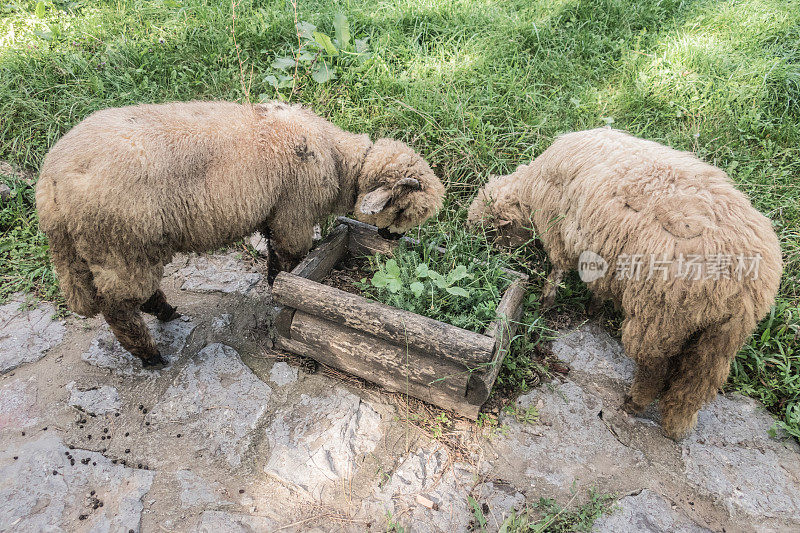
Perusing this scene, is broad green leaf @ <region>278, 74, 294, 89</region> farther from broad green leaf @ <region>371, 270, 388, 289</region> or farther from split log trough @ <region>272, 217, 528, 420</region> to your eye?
broad green leaf @ <region>371, 270, 388, 289</region>

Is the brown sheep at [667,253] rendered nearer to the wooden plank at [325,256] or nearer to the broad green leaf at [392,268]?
the broad green leaf at [392,268]

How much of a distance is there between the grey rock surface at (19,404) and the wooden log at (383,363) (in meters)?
1.84

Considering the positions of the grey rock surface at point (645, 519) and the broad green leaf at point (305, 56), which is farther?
the broad green leaf at point (305, 56)

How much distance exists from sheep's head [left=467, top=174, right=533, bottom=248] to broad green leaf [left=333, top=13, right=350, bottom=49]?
2708 millimetres

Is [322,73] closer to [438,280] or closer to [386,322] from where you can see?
[438,280]

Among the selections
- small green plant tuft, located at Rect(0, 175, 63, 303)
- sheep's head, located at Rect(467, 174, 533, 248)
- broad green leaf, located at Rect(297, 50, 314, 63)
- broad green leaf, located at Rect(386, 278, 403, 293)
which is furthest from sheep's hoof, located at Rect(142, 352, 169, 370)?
broad green leaf, located at Rect(297, 50, 314, 63)

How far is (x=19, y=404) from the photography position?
10.9 feet

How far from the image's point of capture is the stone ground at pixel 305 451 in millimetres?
2799

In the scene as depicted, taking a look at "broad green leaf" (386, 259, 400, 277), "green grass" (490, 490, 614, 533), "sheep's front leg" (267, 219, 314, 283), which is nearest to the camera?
"green grass" (490, 490, 614, 533)

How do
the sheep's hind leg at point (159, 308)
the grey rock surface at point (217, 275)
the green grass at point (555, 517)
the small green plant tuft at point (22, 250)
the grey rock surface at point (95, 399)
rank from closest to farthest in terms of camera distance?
the green grass at point (555, 517) → the grey rock surface at point (95, 399) → the sheep's hind leg at point (159, 308) → the small green plant tuft at point (22, 250) → the grey rock surface at point (217, 275)

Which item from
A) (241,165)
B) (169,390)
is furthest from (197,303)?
(241,165)

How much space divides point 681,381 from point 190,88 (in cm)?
569

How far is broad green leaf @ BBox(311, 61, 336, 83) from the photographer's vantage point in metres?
5.33

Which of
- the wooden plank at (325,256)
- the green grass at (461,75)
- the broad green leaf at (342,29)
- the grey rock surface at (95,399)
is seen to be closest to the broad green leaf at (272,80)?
the green grass at (461,75)
